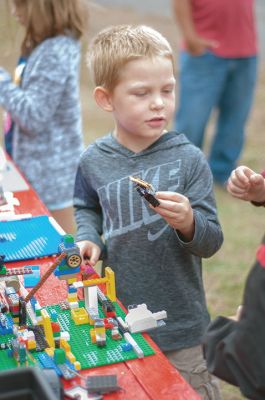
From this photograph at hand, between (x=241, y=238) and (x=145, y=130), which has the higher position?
(x=145, y=130)

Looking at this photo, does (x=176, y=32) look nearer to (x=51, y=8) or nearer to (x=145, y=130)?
(x=51, y=8)

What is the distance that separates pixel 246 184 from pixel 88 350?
77cm

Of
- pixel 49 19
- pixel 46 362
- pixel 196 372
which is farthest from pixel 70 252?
pixel 49 19

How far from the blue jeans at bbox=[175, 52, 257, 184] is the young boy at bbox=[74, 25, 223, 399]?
3548 millimetres

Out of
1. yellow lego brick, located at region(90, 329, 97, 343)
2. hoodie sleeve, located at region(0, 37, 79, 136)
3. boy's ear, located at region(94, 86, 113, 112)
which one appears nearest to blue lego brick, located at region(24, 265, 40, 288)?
yellow lego brick, located at region(90, 329, 97, 343)

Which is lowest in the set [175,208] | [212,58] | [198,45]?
[212,58]

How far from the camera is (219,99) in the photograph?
671 cm

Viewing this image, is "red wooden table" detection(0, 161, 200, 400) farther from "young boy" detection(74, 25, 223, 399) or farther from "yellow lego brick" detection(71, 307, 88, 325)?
"young boy" detection(74, 25, 223, 399)

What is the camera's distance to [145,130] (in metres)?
2.71

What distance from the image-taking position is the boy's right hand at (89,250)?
110 inches

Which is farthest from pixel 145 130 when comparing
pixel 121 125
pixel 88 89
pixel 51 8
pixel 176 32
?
pixel 176 32

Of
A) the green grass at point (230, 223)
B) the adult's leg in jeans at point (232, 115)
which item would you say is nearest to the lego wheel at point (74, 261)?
the green grass at point (230, 223)

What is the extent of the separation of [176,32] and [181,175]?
1065cm

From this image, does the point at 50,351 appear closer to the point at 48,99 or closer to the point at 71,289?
the point at 71,289
